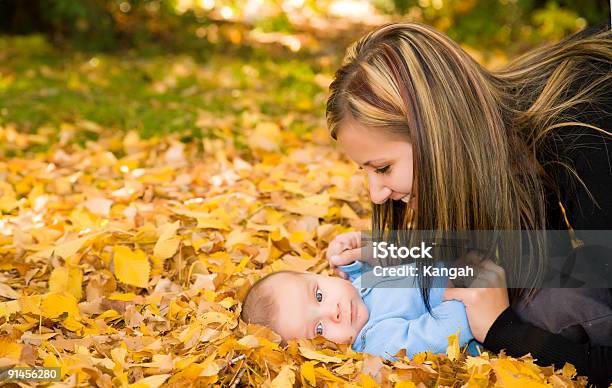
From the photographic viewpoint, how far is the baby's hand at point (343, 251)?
2.57m

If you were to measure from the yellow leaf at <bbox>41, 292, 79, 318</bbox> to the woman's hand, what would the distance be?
3.43ft

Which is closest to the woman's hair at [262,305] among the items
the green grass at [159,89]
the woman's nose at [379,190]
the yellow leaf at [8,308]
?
the woman's nose at [379,190]

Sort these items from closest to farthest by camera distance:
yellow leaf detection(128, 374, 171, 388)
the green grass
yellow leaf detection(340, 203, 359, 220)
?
yellow leaf detection(128, 374, 171, 388), yellow leaf detection(340, 203, 359, 220), the green grass

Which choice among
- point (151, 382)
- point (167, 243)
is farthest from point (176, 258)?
point (151, 382)

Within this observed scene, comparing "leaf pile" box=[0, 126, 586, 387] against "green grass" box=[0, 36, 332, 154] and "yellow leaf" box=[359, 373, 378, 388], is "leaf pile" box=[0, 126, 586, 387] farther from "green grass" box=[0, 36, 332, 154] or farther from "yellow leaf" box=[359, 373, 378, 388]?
"green grass" box=[0, 36, 332, 154]

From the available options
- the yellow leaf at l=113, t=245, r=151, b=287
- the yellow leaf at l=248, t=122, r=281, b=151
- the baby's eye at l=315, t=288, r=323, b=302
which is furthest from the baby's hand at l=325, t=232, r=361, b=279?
the yellow leaf at l=248, t=122, r=281, b=151

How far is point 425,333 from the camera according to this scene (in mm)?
2209

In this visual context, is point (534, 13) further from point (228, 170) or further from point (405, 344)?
point (405, 344)

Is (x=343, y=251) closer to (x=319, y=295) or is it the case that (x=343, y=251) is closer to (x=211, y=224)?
(x=319, y=295)

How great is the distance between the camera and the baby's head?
2.27 meters

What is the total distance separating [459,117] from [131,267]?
1142 millimetres

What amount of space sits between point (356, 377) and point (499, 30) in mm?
5502

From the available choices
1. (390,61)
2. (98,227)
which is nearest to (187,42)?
(98,227)

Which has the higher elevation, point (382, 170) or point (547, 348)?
point (382, 170)
